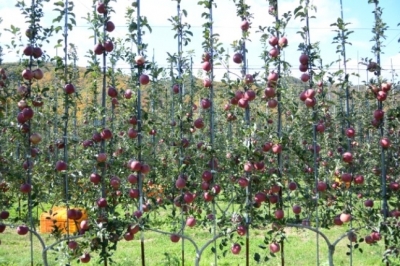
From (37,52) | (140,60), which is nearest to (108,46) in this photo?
(140,60)

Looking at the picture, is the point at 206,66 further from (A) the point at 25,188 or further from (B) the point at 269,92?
(A) the point at 25,188

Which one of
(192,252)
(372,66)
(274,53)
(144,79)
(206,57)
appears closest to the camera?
(144,79)

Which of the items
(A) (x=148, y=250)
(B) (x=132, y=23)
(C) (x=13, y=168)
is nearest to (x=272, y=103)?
(B) (x=132, y=23)

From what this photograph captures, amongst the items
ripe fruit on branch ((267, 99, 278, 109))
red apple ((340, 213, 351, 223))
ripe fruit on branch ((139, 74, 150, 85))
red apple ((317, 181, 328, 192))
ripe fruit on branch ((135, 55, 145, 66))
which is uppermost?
ripe fruit on branch ((135, 55, 145, 66))

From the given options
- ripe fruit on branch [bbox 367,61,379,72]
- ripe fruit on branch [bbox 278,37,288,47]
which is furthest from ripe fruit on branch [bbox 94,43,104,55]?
ripe fruit on branch [bbox 367,61,379,72]

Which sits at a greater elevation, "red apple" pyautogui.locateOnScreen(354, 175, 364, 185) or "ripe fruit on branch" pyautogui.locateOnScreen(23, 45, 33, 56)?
"ripe fruit on branch" pyautogui.locateOnScreen(23, 45, 33, 56)

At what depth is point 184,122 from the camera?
15.7 feet

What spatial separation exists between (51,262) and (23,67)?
3749 mm

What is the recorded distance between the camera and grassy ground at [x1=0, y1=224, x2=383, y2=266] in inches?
273

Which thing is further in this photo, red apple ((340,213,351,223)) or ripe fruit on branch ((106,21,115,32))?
red apple ((340,213,351,223))

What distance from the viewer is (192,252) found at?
775cm

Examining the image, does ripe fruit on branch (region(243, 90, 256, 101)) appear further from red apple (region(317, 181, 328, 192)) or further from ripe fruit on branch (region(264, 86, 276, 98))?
red apple (region(317, 181, 328, 192))

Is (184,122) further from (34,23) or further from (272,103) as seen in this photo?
(34,23)

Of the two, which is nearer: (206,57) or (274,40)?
(274,40)
